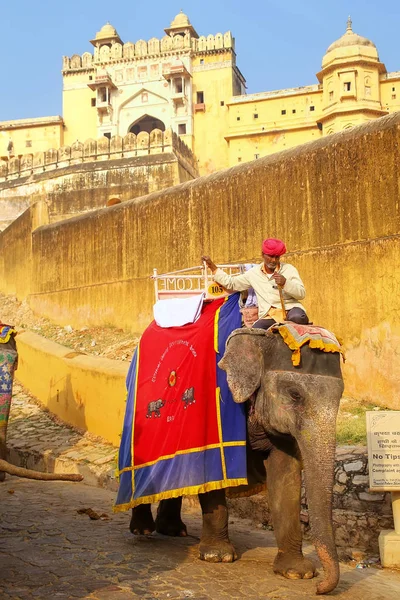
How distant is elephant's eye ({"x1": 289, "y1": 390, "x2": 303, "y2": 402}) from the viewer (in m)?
3.95

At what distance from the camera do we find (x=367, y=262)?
8.24 metres

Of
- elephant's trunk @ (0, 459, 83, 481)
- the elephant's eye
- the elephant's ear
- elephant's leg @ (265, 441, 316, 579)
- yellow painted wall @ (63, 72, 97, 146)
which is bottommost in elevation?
elephant's leg @ (265, 441, 316, 579)

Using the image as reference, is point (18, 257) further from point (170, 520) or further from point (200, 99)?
point (200, 99)

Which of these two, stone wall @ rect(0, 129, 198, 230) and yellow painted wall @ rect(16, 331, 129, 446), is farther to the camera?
stone wall @ rect(0, 129, 198, 230)

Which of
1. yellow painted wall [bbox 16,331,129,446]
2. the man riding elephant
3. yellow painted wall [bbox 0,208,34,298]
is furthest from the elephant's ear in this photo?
yellow painted wall [bbox 0,208,34,298]

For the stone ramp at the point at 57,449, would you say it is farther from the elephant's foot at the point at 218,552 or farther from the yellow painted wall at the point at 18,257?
the yellow painted wall at the point at 18,257

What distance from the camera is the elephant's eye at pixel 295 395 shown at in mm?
3945

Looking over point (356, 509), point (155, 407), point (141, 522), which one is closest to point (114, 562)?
point (141, 522)

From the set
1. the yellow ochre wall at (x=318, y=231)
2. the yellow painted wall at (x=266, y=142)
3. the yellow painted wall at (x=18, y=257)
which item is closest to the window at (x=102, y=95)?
the yellow painted wall at (x=266, y=142)

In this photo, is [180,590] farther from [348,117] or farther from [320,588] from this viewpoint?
[348,117]

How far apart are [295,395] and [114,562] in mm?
1588

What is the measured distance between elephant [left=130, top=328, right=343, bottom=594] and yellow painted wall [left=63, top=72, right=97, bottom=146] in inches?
1704

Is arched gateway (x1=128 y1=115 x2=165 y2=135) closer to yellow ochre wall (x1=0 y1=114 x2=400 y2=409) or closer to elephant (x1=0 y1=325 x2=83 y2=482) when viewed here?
yellow ochre wall (x1=0 y1=114 x2=400 y2=409)

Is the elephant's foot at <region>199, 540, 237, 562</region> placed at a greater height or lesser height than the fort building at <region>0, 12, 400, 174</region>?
lesser
